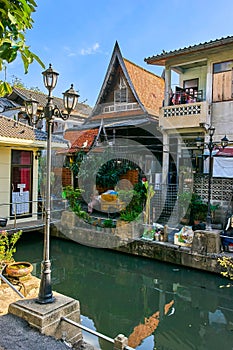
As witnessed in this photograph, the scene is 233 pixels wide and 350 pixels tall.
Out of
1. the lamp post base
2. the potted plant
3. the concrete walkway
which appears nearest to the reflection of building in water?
the concrete walkway

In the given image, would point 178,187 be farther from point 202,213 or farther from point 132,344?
point 132,344

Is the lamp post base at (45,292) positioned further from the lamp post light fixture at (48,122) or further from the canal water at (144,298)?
the canal water at (144,298)

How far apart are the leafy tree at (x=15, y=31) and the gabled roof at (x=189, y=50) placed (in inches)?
417

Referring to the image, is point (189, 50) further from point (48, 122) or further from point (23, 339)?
point (23, 339)

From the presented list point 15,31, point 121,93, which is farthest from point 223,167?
point 15,31

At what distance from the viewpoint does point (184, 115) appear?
11906mm

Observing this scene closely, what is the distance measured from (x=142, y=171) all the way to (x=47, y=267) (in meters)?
10.2

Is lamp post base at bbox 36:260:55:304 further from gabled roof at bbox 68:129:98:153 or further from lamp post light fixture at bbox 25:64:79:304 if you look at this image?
gabled roof at bbox 68:129:98:153

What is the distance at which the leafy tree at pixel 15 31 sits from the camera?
5.66ft

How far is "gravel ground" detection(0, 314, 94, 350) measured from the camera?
129 inches

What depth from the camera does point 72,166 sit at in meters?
14.0

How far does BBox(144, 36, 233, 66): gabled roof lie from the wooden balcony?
2.07 m

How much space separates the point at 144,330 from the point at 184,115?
8705 mm

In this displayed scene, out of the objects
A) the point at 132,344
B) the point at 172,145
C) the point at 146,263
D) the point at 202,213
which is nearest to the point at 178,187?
the point at 202,213
